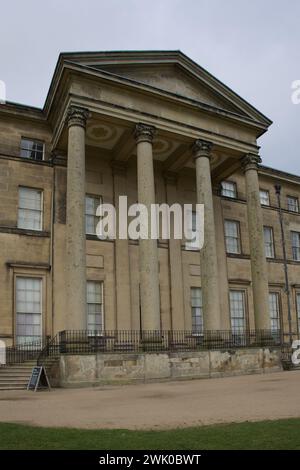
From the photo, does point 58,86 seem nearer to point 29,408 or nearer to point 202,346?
point 202,346

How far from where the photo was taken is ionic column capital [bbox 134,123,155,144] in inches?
879

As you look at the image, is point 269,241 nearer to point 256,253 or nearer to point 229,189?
point 229,189

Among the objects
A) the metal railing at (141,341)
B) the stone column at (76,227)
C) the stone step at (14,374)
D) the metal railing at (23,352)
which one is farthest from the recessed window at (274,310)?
the stone step at (14,374)

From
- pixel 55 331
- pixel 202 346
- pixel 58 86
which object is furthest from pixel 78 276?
pixel 58 86

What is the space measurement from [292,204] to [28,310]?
21202 mm

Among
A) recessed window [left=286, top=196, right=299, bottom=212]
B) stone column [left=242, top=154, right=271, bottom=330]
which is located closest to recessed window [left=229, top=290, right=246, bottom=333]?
stone column [left=242, top=154, right=271, bottom=330]

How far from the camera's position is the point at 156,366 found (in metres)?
19.3

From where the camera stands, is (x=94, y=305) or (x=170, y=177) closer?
(x=94, y=305)

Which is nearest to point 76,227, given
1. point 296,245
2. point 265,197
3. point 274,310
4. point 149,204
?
point 149,204

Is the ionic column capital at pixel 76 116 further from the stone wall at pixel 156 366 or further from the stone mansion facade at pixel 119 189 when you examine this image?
the stone wall at pixel 156 366

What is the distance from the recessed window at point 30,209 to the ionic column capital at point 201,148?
784 cm

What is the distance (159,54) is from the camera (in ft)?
78.3

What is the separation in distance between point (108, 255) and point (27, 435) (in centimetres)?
1723

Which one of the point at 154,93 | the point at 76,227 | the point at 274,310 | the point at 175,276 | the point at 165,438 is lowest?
the point at 165,438
